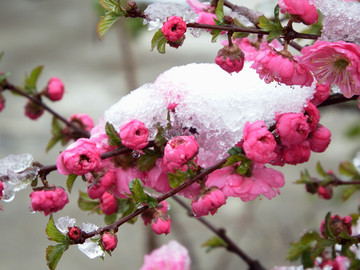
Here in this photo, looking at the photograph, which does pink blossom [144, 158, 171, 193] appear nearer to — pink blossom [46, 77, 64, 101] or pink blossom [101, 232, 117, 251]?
pink blossom [101, 232, 117, 251]

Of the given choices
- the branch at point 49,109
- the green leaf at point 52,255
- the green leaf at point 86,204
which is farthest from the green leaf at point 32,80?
the green leaf at point 52,255

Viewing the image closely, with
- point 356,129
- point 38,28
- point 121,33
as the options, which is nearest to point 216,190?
point 356,129

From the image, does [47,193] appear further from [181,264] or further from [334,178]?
[334,178]

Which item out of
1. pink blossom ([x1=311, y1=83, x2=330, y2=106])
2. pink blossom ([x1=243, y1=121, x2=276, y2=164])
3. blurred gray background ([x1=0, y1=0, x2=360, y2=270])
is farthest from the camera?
blurred gray background ([x1=0, y1=0, x2=360, y2=270])

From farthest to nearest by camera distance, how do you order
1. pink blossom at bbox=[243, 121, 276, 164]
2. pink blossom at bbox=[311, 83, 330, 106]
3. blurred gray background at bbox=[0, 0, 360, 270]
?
blurred gray background at bbox=[0, 0, 360, 270] → pink blossom at bbox=[311, 83, 330, 106] → pink blossom at bbox=[243, 121, 276, 164]

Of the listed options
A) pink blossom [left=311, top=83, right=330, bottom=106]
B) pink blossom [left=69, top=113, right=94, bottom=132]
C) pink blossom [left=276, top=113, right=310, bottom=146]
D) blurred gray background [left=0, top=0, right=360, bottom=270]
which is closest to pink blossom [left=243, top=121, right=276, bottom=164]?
pink blossom [left=276, top=113, right=310, bottom=146]
